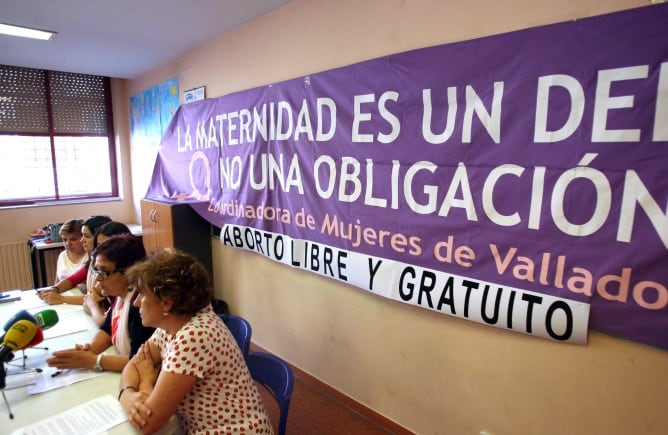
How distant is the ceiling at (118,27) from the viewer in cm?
246

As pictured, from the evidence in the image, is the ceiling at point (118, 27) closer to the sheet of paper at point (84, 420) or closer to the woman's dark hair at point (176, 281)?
the woman's dark hair at point (176, 281)

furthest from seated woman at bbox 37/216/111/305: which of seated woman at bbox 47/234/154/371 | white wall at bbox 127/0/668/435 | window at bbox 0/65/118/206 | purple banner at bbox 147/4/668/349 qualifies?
window at bbox 0/65/118/206

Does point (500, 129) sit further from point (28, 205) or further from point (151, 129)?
point (28, 205)

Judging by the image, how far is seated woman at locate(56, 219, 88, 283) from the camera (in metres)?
2.59

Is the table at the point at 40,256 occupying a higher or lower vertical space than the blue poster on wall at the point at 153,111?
lower

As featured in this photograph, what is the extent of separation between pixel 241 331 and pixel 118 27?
2.70 m

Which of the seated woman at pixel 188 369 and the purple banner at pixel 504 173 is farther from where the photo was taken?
the purple banner at pixel 504 173

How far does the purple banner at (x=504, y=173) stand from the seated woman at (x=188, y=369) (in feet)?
3.17

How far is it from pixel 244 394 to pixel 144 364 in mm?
417

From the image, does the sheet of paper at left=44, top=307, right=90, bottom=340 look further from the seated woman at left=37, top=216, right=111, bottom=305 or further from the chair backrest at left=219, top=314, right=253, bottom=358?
the chair backrest at left=219, top=314, right=253, bottom=358

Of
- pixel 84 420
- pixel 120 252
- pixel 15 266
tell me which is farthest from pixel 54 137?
pixel 84 420

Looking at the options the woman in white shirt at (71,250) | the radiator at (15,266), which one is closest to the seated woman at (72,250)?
the woman in white shirt at (71,250)

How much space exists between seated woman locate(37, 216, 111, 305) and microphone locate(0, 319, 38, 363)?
0.82 m

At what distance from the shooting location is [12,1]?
2395mm
